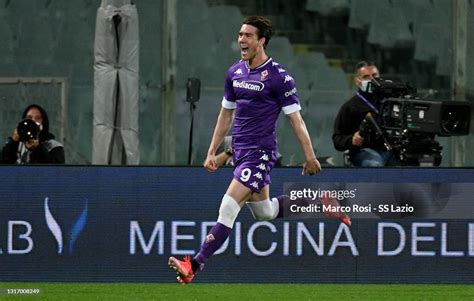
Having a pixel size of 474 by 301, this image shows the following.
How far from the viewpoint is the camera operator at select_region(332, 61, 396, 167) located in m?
14.3

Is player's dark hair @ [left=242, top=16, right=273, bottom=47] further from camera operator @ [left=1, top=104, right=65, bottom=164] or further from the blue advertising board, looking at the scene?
camera operator @ [left=1, top=104, right=65, bottom=164]

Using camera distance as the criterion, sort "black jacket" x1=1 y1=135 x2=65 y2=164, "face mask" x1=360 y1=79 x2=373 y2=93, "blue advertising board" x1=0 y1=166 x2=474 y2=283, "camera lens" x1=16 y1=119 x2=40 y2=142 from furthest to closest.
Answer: "face mask" x1=360 y1=79 x2=373 y2=93 → "black jacket" x1=1 y1=135 x2=65 y2=164 → "camera lens" x1=16 y1=119 x2=40 y2=142 → "blue advertising board" x1=0 y1=166 x2=474 y2=283

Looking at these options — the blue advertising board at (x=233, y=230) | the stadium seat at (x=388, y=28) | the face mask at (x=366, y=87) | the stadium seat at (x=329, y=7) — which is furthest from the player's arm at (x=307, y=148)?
the stadium seat at (x=388, y=28)

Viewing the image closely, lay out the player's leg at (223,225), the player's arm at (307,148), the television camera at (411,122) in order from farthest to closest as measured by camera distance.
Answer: the television camera at (411,122), the player's arm at (307,148), the player's leg at (223,225)

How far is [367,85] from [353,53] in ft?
14.8

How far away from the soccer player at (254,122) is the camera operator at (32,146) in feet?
10.3

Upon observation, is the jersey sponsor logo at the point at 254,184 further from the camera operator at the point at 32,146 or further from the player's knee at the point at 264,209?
the camera operator at the point at 32,146

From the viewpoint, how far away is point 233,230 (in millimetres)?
13344

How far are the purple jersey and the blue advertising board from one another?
1981 millimetres

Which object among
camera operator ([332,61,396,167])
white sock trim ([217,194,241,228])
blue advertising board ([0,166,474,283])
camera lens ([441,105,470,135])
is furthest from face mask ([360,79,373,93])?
white sock trim ([217,194,241,228])

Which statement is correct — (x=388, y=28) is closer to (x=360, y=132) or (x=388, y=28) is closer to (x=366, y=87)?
(x=366, y=87)
